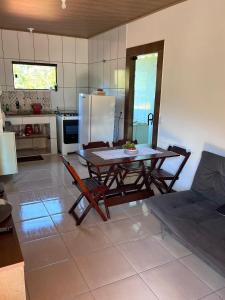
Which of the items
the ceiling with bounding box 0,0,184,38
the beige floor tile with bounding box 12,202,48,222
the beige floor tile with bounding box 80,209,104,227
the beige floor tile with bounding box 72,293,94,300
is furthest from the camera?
the ceiling with bounding box 0,0,184,38

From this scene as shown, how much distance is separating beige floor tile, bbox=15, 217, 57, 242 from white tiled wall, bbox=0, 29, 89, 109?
3433 millimetres

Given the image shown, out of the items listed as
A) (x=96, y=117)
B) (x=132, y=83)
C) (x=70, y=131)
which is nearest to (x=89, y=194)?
(x=96, y=117)

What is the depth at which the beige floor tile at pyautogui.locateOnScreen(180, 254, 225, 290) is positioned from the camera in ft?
6.19

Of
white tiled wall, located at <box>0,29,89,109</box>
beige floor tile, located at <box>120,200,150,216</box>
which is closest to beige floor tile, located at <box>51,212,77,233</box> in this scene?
beige floor tile, located at <box>120,200,150,216</box>

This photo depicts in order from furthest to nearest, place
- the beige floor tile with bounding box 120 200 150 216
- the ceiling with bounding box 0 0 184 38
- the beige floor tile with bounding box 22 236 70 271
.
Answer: the ceiling with bounding box 0 0 184 38, the beige floor tile with bounding box 120 200 150 216, the beige floor tile with bounding box 22 236 70 271

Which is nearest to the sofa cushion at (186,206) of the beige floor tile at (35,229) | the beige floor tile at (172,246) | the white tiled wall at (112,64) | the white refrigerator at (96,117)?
the beige floor tile at (172,246)

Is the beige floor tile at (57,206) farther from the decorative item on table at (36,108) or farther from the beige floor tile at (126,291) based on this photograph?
the decorative item on table at (36,108)

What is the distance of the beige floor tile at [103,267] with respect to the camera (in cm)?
192

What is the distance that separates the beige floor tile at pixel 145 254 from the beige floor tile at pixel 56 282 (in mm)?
470

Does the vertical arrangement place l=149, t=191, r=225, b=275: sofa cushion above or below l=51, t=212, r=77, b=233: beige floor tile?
above

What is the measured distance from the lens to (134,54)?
404cm

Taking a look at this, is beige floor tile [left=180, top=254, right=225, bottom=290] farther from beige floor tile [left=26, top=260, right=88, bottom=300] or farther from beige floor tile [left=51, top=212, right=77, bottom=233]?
beige floor tile [left=51, top=212, right=77, bottom=233]

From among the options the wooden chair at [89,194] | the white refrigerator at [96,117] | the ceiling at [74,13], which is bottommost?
the wooden chair at [89,194]

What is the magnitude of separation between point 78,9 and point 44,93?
2.45m
